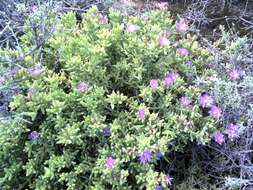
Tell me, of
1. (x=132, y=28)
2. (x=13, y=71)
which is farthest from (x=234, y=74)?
(x=13, y=71)

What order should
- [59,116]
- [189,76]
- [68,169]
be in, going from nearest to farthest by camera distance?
[59,116], [68,169], [189,76]

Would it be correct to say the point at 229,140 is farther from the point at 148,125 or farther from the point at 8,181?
the point at 8,181

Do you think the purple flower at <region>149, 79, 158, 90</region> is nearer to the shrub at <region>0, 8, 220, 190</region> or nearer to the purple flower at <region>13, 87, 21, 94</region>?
the shrub at <region>0, 8, 220, 190</region>

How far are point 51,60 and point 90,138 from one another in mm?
511

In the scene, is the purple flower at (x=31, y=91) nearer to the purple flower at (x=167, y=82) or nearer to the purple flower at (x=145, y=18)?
the purple flower at (x=167, y=82)

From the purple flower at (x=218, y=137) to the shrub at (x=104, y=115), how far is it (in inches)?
1.0

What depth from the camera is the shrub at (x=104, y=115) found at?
1843 mm

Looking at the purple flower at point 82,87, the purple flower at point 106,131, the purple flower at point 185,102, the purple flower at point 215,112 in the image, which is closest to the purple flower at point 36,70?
the purple flower at point 82,87

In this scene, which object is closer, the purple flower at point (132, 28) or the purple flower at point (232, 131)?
the purple flower at point (232, 131)

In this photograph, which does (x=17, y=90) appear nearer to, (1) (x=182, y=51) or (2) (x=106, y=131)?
(2) (x=106, y=131)

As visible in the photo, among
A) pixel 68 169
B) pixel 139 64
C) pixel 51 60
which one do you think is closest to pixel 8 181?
pixel 68 169

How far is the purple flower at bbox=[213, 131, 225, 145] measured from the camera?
6.31ft

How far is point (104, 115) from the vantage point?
1.95 m

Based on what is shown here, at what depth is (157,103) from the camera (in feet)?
6.50
